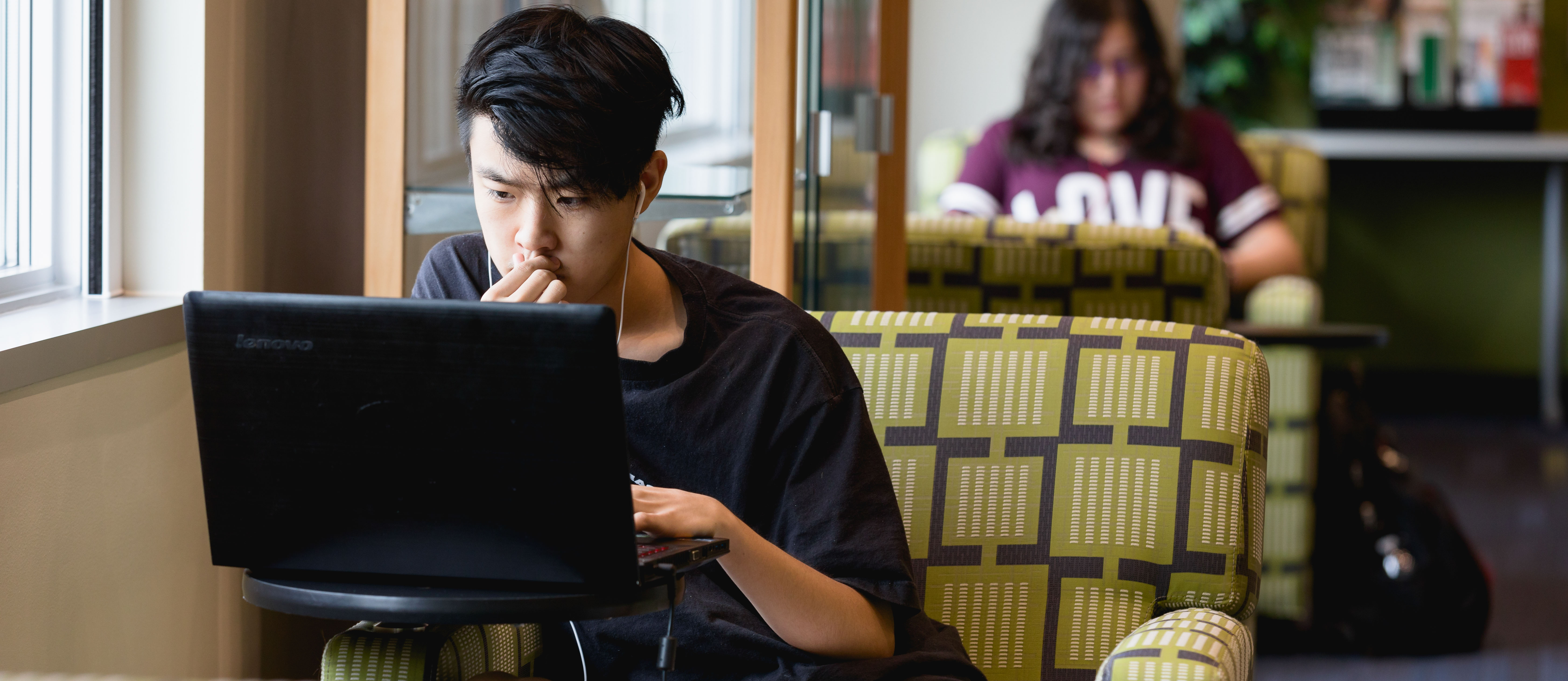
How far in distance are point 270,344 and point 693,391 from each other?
37 cm

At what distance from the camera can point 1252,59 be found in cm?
502

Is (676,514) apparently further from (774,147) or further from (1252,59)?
(1252,59)

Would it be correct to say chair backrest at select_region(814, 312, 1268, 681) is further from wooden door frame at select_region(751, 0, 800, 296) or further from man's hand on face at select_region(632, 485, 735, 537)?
man's hand on face at select_region(632, 485, 735, 537)

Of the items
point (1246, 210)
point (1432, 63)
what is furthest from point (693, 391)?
point (1432, 63)

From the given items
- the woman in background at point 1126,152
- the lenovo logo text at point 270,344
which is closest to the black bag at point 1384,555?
the woman in background at point 1126,152

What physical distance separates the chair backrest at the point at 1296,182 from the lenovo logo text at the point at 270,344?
2.73 metres

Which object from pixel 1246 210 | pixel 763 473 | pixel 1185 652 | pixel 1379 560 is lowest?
pixel 1379 560

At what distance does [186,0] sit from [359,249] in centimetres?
40

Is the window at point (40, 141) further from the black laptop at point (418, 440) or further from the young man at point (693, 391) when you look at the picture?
the black laptop at point (418, 440)

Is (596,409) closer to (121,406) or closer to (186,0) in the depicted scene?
(121,406)

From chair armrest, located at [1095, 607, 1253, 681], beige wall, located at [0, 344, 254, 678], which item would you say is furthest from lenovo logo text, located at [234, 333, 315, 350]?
chair armrest, located at [1095, 607, 1253, 681]

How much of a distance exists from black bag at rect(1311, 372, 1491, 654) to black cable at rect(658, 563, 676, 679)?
184 cm

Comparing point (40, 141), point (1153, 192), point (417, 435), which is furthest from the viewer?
point (1153, 192)

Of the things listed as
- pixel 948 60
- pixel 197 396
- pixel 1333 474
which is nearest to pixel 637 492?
pixel 197 396
